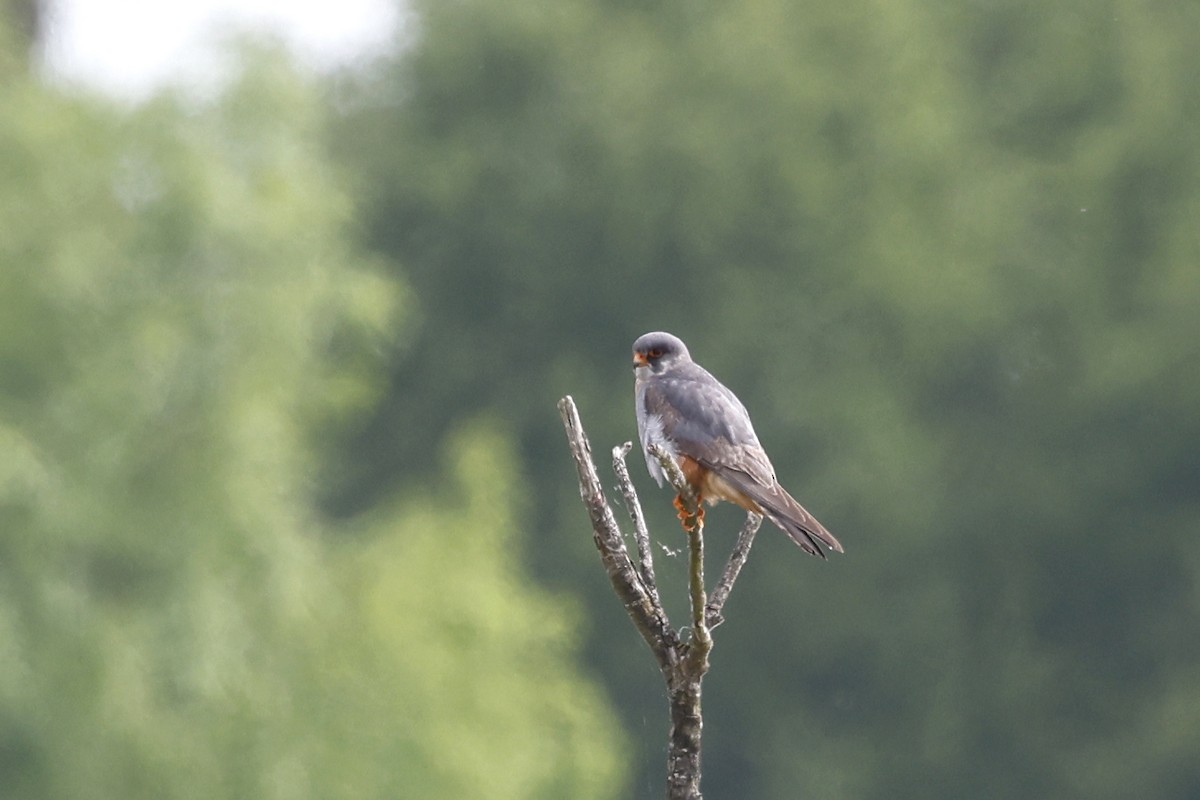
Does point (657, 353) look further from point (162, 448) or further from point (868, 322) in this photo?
point (868, 322)

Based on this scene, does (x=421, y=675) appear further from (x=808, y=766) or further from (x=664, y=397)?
(x=664, y=397)

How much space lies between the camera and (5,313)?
15227mm

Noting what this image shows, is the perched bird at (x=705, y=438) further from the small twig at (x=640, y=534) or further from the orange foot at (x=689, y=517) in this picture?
the small twig at (x=640, y=534)

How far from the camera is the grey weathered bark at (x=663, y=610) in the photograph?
498cm

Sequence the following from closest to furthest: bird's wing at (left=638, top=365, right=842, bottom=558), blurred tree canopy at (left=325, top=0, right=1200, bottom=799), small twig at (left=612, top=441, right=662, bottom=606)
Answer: small twig at (left=612, top=441, right=662, bottom=606)
bird's wing at (left=638, top=365, right=842, bottom=558)
blurred tree canopy at (left=325, top=0, right=1200, bottom=799)

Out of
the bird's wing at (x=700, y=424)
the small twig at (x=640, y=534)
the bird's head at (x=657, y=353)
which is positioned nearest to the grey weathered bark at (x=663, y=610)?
the small twig at (x=640, y=534)

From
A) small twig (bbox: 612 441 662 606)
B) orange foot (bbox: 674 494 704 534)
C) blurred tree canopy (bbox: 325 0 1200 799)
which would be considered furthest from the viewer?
blurred tree canopy (bbox: 325 0 1200 799)

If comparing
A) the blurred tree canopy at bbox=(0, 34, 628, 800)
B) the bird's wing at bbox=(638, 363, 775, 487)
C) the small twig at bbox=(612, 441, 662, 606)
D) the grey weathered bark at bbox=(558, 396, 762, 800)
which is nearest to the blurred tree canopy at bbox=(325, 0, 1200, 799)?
the blurred tree canopy at bbox=(0, 34, 628, 800)

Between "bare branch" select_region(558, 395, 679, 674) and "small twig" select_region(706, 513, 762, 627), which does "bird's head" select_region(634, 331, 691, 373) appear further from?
"bare branch" select_region(558, 395, 679, 674)

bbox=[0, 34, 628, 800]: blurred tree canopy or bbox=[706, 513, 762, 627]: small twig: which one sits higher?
bbox=[0, 34, 628, 800]: blurred tree canopy

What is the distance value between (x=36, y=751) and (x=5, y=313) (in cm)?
332

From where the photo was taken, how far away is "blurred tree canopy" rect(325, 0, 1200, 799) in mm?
23844

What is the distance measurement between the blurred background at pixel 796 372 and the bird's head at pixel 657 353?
946 cm

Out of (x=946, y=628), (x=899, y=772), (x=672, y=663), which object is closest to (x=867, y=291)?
(x=946, y=628)
